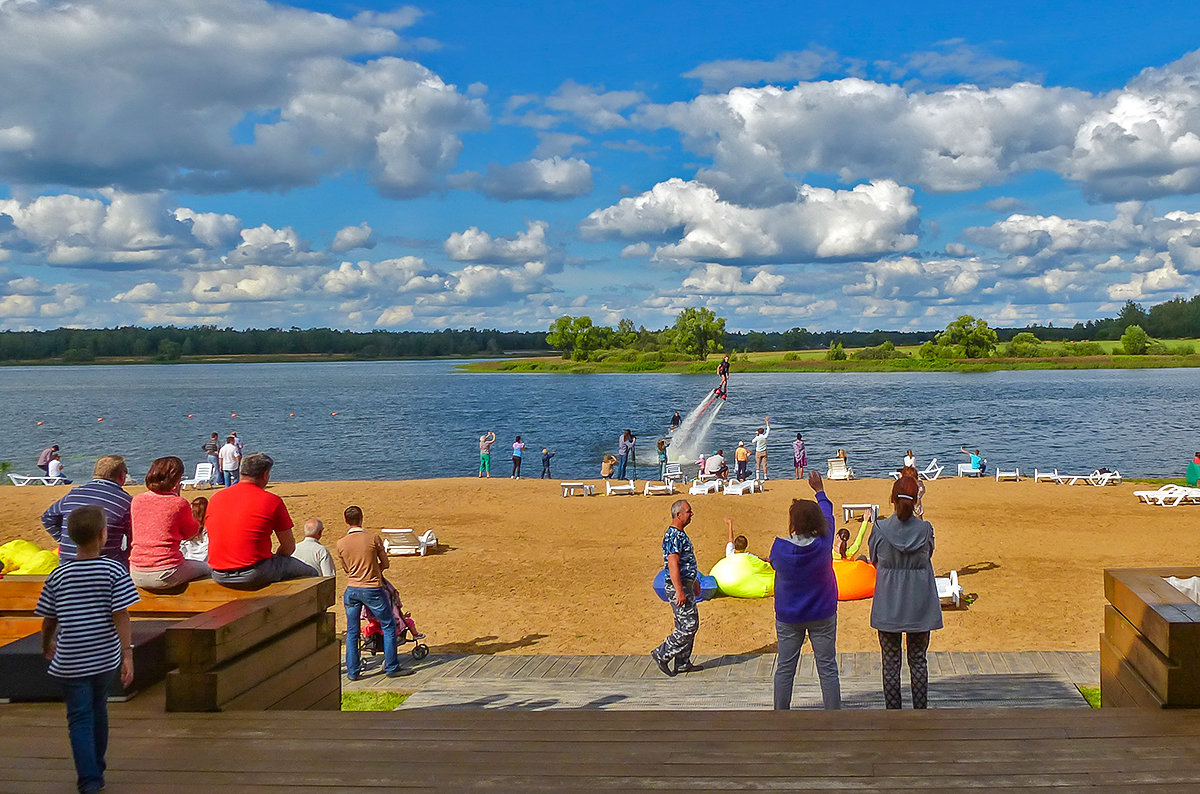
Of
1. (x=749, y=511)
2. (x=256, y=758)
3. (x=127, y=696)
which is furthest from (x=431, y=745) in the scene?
(x=749, y=511)

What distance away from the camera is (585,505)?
80.0 ft

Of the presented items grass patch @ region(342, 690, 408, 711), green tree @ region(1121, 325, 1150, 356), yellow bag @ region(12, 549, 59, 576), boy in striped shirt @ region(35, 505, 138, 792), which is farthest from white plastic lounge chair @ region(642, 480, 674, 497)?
green tree @ region(1121, 325, 1150, 356)

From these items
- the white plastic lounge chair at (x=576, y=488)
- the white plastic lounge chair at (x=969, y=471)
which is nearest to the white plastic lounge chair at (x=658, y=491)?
the white plastic lounge chair at (x=576, y=488)

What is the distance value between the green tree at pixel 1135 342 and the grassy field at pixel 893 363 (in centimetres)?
250

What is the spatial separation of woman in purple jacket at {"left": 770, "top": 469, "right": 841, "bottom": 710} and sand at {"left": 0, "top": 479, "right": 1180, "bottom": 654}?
4.55m

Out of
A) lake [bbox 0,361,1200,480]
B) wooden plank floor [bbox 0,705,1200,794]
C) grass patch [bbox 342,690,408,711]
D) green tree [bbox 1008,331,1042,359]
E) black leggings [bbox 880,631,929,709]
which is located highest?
green tree [bbox 1008,331,1042,359]

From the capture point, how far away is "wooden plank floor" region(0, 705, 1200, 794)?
3678mm

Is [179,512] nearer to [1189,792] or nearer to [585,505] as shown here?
[1189,792]

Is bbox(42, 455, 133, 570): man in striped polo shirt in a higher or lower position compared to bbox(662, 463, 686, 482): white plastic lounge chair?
higher

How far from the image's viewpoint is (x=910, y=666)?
5.93 m

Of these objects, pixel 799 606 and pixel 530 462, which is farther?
pixel 530 462

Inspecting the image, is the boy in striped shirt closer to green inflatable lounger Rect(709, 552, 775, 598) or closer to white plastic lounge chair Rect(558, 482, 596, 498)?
green inflatable lounger Rect(709, 552, 775, 598)

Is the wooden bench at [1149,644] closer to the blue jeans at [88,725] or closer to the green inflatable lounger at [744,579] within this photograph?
the blue jeans at [88,725]

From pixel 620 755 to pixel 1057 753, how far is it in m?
1.85
